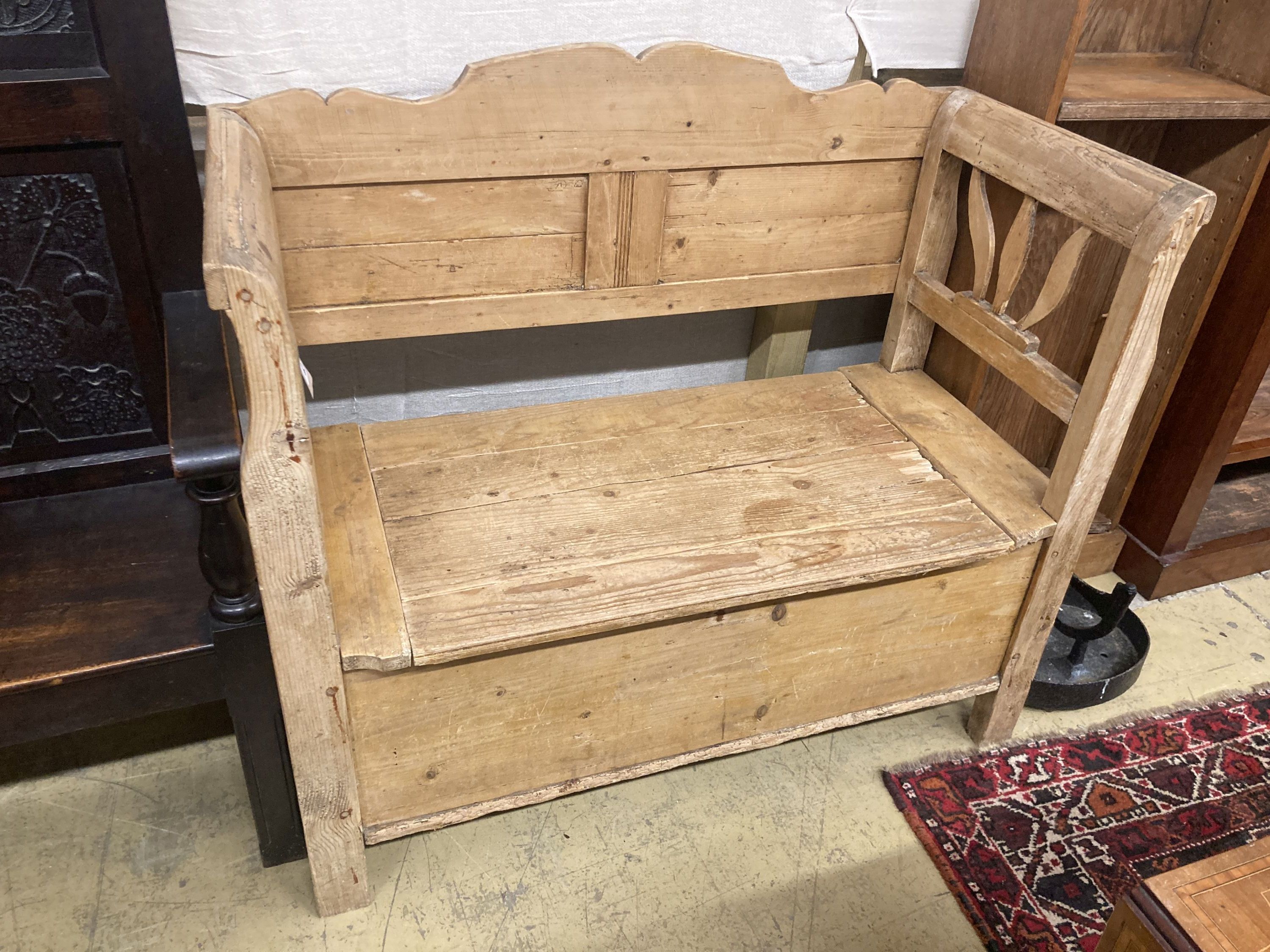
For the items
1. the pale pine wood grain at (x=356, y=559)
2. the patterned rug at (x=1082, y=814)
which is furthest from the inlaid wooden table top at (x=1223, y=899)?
the pale pine wood grain at (x=356, y=559)

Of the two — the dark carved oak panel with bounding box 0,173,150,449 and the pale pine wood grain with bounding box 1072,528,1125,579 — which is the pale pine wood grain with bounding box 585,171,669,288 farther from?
the pale pine wood grain with bounding box 1072,528,1125,579

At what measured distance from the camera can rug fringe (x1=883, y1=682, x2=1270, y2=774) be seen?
186 centimetres

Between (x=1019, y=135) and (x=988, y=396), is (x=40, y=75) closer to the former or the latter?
(x=1019, y=135)

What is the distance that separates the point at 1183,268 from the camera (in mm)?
2020

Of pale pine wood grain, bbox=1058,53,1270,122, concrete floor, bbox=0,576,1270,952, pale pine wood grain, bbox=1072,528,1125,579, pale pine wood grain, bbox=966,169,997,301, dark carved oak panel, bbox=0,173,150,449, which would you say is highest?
pale pine wood grain, bbox=1058,53,1270,122

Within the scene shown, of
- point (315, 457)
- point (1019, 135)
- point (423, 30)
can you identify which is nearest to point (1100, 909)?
point (1019, 135)

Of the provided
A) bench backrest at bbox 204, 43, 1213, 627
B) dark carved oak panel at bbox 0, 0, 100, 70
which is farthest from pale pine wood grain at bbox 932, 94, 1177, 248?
dark carved oak panel at bbox 0, 0, 100, 70

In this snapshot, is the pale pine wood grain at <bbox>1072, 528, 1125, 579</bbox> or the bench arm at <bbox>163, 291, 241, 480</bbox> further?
the pale pine wood grain at <bbox>1072, 528, 1125, 579</bbox>

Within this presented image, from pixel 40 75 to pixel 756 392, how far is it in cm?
121

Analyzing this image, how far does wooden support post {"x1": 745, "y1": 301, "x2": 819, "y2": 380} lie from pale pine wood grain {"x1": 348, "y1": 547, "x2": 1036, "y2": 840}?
0.59 meters

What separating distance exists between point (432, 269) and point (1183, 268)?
4.84 feet

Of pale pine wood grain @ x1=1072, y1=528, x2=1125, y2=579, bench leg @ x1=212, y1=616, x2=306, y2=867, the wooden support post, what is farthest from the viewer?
pale pine wood grain @ x1=1072, y1=528, x2=1125, y2=579

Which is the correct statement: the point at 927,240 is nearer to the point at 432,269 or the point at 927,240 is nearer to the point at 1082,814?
the point at 432,269

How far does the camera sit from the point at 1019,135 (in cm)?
159
